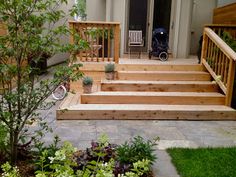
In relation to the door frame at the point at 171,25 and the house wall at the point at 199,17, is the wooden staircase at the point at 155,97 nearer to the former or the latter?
the door frame at the point at 171,25

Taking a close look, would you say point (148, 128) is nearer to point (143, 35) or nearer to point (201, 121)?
point (201, 121)

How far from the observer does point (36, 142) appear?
115 inches

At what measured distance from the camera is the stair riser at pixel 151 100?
541 cm

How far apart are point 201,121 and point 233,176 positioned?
2.14 meters

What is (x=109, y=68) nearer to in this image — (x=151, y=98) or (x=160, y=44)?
(x=151, y=98)

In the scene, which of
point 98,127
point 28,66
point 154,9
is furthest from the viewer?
point 154,9

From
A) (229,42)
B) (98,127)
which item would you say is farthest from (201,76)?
(98,127)

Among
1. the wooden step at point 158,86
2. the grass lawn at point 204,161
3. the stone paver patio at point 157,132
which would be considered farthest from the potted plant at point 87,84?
the grass lawn at point 204,161

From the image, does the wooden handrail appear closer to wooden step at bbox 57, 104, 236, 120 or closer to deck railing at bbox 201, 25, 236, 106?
deck railing at bbox 201, 25, 236, 106

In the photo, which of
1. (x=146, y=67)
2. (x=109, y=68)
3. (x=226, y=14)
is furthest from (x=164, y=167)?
(x=226, y=14)

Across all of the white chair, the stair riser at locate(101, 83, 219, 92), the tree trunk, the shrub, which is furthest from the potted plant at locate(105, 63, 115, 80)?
the tree trunk

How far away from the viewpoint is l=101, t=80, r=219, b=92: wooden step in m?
5.88

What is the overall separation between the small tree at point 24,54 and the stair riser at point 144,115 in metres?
2.12

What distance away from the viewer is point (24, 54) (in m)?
2.72
